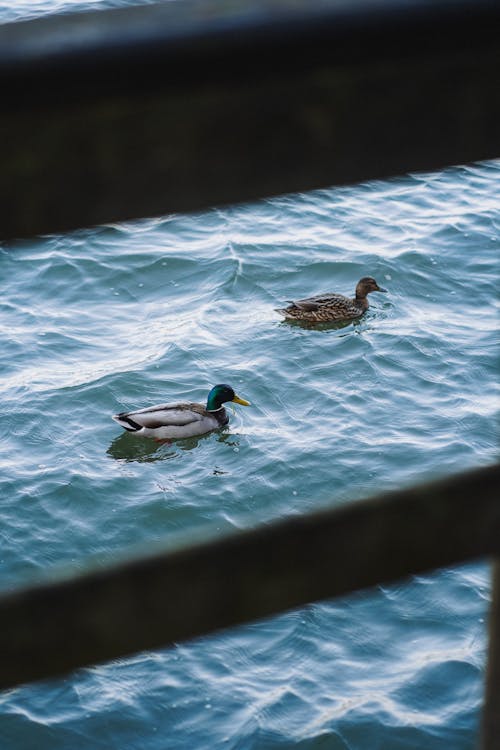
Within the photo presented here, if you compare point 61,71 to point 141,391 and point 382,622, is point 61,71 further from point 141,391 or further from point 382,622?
point 141,391

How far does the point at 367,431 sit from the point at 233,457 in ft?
2.94

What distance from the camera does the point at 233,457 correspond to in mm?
8273

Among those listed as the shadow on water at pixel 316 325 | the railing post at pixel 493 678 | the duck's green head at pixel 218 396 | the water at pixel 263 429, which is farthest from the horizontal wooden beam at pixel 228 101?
the shadow on water at pixel 316 325

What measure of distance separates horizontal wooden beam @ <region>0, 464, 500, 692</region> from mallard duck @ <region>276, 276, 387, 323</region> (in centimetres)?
864

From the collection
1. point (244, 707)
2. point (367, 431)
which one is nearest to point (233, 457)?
point (367, 431)

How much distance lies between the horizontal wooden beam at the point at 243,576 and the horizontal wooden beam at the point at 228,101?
0.30 m

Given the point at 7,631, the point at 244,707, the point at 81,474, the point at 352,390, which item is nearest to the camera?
the point at 7,631

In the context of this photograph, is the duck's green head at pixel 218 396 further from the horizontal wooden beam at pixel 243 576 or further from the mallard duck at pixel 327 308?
the horizontal wooden beam at pixel 243 576

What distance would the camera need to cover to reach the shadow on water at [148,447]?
8164 mm

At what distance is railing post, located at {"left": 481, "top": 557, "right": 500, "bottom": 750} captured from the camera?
3.96ft

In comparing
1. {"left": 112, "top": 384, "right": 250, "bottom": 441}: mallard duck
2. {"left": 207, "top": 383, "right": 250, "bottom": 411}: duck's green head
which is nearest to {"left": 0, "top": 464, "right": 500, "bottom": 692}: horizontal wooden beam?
{"left": 112, "top": 384, "right": 250, "bottom": 441}: mallard duck

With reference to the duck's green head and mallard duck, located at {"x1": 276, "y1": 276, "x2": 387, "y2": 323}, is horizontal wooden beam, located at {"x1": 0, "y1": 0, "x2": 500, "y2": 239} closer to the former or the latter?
the duck's green head

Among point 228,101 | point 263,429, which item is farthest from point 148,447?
point 228,101


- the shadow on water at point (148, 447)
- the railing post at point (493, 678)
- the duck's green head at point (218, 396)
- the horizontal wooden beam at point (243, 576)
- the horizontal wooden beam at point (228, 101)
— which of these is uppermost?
the horizontal wooden beam at point (228, 101)
